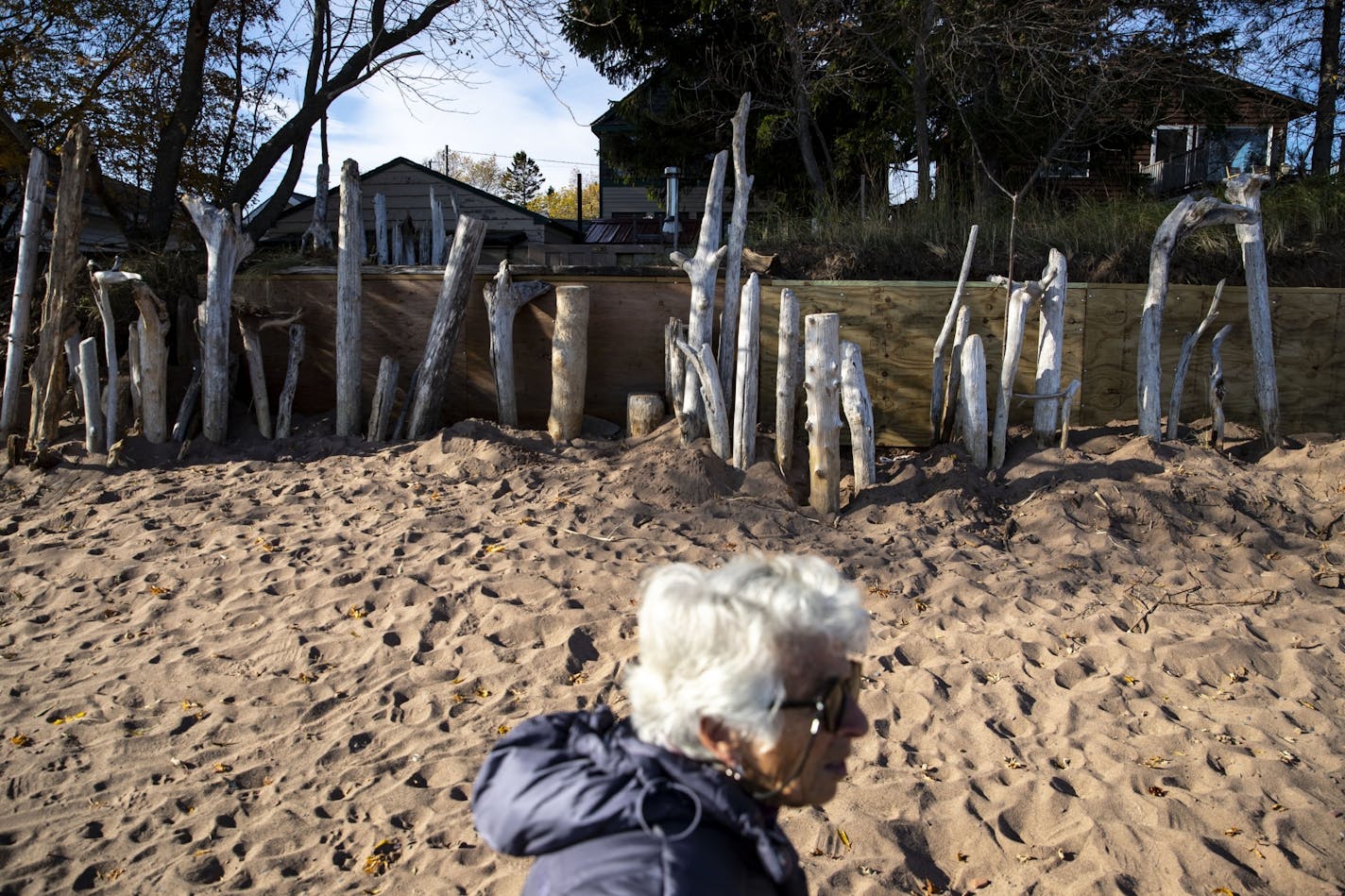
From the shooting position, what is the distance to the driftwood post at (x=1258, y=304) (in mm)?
7199

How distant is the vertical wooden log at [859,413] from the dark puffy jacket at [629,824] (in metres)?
5.46

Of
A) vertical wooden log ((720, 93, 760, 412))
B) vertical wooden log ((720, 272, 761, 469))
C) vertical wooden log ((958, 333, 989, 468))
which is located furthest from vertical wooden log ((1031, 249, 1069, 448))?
vertical wooden log ((720, 93, 760, 412))

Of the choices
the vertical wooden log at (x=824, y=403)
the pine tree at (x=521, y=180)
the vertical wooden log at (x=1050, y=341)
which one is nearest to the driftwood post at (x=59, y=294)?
the vertical wooden log at (x=824, y=403)

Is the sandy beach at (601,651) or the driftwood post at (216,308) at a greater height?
the driftwood post at (216,308)

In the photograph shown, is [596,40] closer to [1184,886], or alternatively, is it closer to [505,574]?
[505,574]

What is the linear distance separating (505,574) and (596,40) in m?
10.7

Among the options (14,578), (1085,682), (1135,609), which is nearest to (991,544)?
(1135,609)

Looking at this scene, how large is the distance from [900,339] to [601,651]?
172 inches

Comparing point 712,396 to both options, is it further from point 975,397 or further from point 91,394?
point 91,394

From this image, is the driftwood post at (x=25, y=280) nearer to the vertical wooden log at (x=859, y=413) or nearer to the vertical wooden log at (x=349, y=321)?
the vertical wooden log at (x=349, y=321)

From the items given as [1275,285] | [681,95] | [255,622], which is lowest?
[255,622]

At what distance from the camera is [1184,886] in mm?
3336

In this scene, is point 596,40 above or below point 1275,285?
above

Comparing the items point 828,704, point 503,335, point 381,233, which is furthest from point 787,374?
point 828,704
